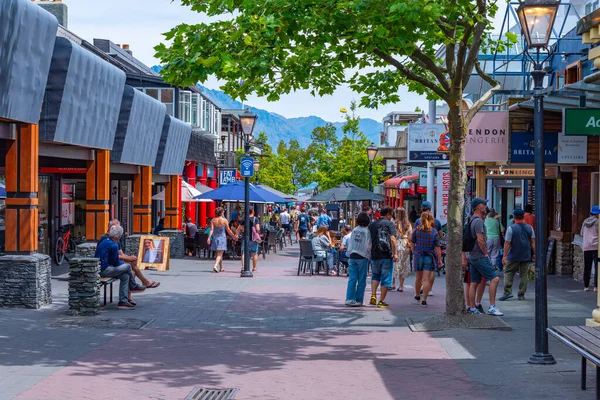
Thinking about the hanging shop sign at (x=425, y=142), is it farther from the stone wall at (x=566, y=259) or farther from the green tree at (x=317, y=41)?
the green tree at (x=317, y=41)

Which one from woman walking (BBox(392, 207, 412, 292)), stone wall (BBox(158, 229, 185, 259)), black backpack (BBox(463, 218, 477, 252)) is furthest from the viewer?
stone wall (BBox(158, 229, 185, 259))

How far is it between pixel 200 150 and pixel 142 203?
1356cm

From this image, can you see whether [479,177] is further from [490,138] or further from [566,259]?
[490,138]

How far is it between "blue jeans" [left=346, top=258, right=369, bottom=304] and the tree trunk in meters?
2.60

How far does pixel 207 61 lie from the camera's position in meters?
11.1

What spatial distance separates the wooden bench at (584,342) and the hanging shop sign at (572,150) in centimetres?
812

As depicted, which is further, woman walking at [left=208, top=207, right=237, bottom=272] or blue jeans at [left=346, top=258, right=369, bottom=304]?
woman walking at [left=208, top=207, right=237, bottom=272]

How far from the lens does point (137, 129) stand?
79.2ft

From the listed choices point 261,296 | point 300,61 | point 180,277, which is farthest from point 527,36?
point 180,277

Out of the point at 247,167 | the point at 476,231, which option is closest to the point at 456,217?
the point at 476,231

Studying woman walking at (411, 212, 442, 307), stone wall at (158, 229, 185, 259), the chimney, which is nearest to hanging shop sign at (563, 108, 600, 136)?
woman walking at (411, 212, 442, 307)

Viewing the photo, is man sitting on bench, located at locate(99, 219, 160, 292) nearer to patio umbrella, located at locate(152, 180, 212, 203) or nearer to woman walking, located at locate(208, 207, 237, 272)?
woman walking, located at locate(208, 207, 237, 272)

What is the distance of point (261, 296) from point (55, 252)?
30.9ft

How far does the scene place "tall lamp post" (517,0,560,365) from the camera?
387 inches
